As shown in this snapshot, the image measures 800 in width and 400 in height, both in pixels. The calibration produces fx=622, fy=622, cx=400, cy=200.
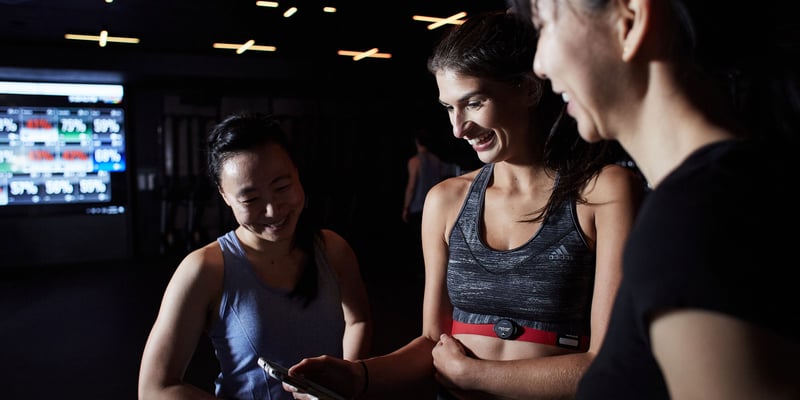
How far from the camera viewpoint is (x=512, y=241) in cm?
145

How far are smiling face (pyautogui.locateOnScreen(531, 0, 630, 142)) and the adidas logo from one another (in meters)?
0.65

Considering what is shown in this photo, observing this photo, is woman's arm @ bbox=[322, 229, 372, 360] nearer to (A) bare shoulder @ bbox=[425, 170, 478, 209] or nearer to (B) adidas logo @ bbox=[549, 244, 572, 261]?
(A) bare shoulder @ bbox=[425, 170, 478, 209]

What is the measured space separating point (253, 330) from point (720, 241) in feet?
4.93

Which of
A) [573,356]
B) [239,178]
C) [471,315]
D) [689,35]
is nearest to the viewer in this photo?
[689,35]

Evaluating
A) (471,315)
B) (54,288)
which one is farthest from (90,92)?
(471,315)

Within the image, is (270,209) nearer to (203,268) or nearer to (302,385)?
(203,268)

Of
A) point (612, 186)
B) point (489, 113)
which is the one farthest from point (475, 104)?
point (612, 186)

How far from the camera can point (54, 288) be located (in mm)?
7449

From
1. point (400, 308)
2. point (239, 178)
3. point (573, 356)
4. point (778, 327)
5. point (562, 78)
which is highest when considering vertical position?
point (562, 78)

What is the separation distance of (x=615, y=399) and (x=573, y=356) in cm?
61

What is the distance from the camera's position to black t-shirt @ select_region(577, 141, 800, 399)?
20.8 inches

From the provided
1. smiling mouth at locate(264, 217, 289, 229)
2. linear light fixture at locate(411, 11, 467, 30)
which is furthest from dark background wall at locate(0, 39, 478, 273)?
smiling mouth at locate(264, 217, 289, 229)

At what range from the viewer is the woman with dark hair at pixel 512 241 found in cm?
132

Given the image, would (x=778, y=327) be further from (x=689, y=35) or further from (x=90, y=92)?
(x=90, y=92)
